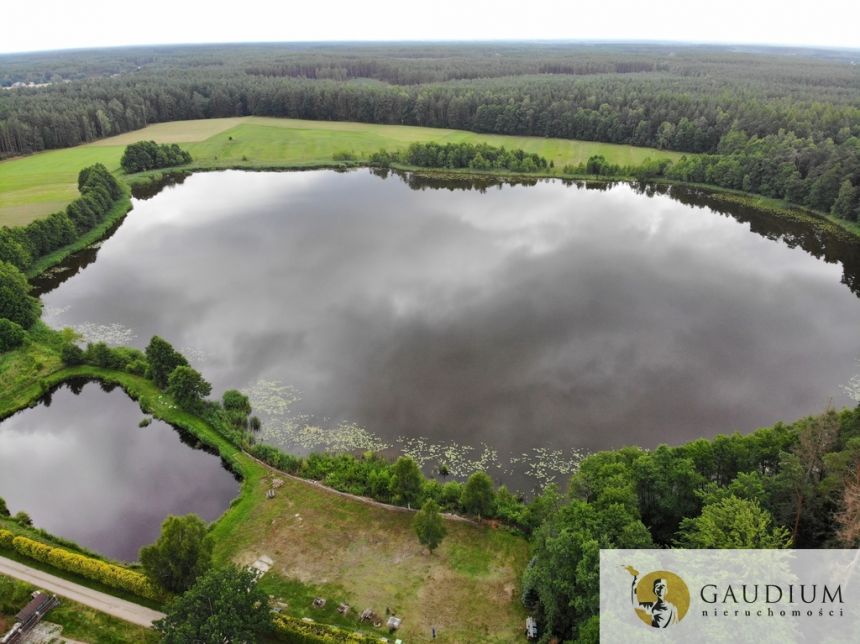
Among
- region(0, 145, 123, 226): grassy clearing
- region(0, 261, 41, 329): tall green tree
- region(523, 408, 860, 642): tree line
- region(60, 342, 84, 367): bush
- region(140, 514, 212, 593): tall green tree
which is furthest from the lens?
region(0, 145, 123, 226): grassy clearing

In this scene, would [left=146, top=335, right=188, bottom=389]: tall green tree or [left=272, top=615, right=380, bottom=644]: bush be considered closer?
[left=272, top=615, right=380, bottom=644]: bush

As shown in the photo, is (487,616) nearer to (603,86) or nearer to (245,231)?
(245,231)

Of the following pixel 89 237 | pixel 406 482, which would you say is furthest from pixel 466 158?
pixel 406 482

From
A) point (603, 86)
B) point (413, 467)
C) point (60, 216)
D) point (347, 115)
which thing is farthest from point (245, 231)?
point (603, 86)

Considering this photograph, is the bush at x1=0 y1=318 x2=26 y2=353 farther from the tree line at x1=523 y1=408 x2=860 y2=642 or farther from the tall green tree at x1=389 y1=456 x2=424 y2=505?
the tree line at x1=523 y1=408 x2=860 y2=642

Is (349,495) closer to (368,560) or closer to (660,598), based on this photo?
(368,560)

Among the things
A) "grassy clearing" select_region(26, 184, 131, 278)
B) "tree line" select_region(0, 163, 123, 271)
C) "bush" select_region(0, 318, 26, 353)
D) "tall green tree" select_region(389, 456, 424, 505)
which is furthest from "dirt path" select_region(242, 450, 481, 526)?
"grassy clearing" select_region(26, 184, 131, 278)

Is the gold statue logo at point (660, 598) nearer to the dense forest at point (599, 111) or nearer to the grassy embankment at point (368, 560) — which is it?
the grassy embankment at point (368, 560)

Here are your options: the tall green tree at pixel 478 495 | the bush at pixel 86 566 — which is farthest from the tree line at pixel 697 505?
the bush at pixel 86 566
